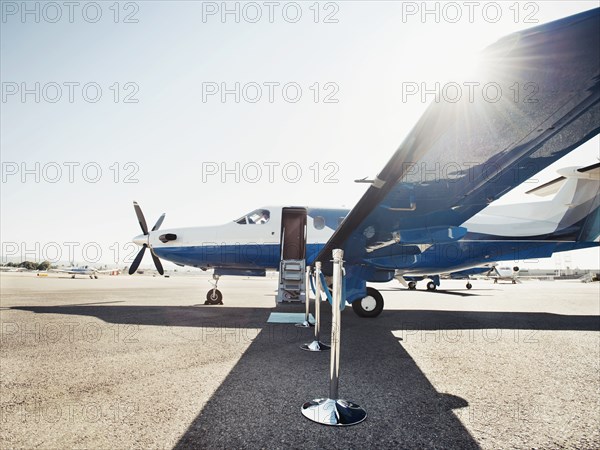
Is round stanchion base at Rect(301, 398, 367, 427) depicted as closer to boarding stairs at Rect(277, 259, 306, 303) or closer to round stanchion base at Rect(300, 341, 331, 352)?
round stanchion base at Rect(300, 341, 331, 352)

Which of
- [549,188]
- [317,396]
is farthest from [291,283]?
[549,188]

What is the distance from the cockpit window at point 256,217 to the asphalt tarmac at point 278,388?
4819 millimetres

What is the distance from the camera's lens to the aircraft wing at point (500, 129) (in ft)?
7.55

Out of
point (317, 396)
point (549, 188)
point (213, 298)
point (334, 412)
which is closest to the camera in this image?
point (334, 412)

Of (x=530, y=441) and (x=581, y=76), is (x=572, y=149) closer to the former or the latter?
(x=581, y=76)

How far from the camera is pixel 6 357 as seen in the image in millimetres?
4434

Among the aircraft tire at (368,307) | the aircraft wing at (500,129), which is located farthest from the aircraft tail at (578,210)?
the aircraft tire at (368,307)

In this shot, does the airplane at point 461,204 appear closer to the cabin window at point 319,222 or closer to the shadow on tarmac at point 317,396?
the cabin window at point 319,222

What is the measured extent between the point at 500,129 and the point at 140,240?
1151 cm

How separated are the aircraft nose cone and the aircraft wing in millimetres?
8399

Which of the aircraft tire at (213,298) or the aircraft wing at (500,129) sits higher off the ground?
the aircraft wing at (500,129)

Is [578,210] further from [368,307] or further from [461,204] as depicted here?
[368,307]

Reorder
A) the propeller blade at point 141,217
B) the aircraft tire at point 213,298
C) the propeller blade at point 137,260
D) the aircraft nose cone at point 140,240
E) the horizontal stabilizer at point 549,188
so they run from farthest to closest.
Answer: the propeller blade at point 141,217
the propeller blade at point 137,260
the aircraft tire at point 213,298
the aircraft nose cone at point 140,240
the horizontal stabilizer at point 549,188

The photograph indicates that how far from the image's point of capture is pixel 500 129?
3.38m
